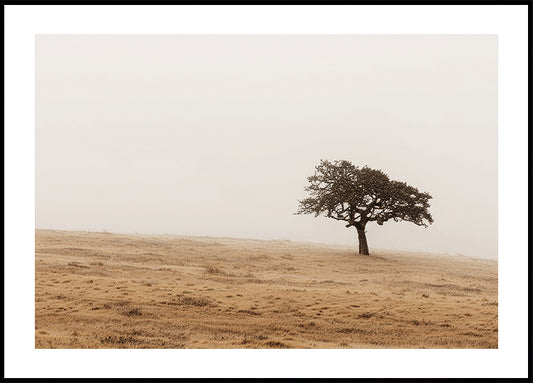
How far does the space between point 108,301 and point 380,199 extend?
2330cm

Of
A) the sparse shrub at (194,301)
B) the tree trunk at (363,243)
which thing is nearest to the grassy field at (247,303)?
the sparse shrub at (194,301)

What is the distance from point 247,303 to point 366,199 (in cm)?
1919

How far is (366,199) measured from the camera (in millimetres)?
35469

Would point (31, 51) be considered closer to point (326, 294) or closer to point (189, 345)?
point (189, 345)

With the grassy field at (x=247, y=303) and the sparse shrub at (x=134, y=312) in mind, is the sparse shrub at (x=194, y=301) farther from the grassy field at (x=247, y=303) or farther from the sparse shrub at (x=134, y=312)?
the sparse shrub at (x=134, y=312)

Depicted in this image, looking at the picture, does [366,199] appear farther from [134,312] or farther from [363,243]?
[134,312]

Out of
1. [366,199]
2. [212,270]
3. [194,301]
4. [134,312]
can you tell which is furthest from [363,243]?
[134,312]

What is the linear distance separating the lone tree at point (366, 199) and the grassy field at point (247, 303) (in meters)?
5.28

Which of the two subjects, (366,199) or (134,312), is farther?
(366,199)

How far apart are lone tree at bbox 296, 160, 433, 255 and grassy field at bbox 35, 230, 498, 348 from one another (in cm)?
528

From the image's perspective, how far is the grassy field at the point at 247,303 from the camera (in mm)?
14844

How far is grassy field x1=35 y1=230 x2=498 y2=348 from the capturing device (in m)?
14.8

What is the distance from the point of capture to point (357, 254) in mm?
36125

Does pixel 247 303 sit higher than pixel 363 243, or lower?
lower
